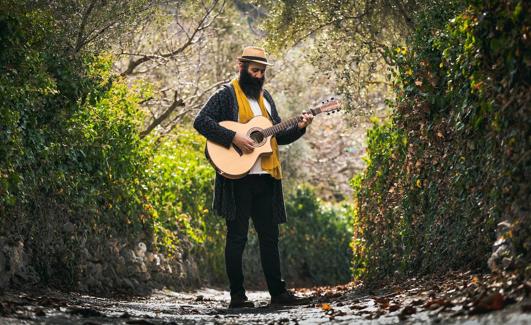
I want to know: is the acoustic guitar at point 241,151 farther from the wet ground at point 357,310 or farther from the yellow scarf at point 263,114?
the wet ground at point 357,310

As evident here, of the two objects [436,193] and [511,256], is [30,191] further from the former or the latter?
[511,256]

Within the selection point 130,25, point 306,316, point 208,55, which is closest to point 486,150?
point 306,316

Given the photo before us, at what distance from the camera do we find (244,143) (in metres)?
9.09

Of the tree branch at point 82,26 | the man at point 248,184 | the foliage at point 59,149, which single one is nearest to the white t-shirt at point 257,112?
the man at point 248,184

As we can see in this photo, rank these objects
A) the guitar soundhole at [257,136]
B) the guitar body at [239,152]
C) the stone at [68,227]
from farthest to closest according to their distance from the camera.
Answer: the stone at [68,227] < the guitar soundhole at [257,136] < the guitar body at [239,152]

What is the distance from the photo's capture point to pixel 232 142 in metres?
9.20

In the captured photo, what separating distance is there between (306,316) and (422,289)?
98 cm

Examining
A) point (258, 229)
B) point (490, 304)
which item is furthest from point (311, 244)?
point (490, 304)

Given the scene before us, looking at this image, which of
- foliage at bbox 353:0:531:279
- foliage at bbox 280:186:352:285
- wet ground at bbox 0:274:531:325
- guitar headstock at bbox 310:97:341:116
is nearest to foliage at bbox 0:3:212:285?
wet ground at bbox 0:274:531:325

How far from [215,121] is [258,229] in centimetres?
114

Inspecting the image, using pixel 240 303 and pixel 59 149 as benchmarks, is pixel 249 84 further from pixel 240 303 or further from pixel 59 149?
pixel 240 303

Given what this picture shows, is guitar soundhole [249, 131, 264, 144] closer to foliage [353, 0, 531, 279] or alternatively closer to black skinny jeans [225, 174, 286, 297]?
black skinny jeans [225, 174, 286, 297]

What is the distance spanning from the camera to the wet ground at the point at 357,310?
538 cm

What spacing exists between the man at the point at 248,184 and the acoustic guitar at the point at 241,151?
0.20ft
